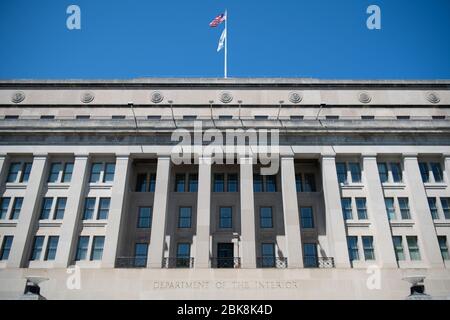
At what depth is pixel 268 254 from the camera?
31.5 m

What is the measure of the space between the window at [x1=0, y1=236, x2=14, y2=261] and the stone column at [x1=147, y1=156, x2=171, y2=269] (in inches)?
474

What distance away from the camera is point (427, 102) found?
40188 millimetres

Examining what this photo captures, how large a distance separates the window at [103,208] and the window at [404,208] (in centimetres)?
2618

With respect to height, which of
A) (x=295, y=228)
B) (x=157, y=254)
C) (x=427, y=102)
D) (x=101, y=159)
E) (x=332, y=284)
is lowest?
(x=332, y=284)

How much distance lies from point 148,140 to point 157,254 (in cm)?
1073

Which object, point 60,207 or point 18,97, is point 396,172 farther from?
→ point 18,97

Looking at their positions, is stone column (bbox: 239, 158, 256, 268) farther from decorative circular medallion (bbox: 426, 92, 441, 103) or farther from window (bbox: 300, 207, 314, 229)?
decorative circular medallion (bbox: 426, 92, 441, 103)

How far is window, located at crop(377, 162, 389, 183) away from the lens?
32709 mm

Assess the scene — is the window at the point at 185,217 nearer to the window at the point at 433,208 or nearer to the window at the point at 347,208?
the window at the point at 347,208


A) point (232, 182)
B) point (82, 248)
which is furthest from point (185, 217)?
point (82, 248)

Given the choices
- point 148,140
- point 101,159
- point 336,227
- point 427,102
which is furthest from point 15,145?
point 427,102

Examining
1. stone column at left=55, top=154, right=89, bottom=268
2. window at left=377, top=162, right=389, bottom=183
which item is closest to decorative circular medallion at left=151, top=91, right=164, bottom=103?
stone column at left=55, top=154, right=89, bottom=268

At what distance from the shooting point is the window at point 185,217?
108 ft
